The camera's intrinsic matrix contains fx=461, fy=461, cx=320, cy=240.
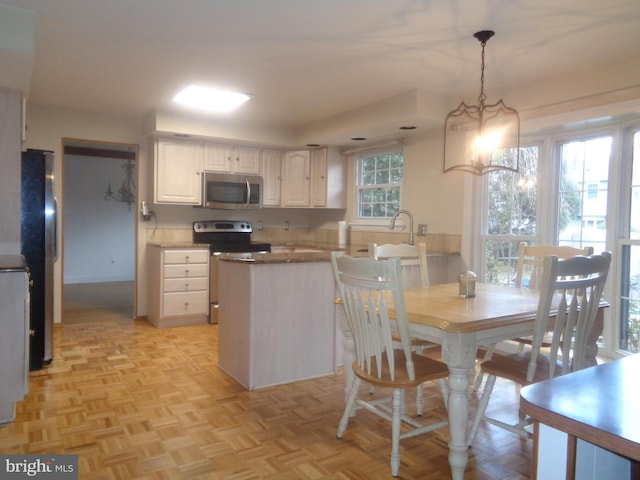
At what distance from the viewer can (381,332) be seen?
2.03m

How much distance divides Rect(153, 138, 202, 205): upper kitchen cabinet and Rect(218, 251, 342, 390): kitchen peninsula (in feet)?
6.31

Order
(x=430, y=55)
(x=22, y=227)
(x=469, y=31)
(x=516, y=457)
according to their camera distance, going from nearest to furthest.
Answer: (x=516, y=457)
(x=469, y=31)
(x=430, y=55)
(x=22, y=227)

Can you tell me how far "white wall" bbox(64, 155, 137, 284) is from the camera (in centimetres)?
773

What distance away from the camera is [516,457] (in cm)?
212

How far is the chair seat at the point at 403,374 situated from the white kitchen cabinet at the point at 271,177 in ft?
11.7

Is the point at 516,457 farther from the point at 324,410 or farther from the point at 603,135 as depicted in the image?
the point at 603,135

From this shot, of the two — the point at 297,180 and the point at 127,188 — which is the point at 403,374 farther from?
the point at 127,188

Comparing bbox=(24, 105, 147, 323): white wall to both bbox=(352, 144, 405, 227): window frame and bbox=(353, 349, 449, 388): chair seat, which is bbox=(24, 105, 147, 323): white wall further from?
bbox=(353, 349, 449, 388): chair seat

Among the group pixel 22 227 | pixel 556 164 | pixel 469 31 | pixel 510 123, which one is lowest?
pixel 22 227

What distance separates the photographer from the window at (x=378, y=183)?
491cm


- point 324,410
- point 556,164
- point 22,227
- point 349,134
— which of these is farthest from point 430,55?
point 22,227

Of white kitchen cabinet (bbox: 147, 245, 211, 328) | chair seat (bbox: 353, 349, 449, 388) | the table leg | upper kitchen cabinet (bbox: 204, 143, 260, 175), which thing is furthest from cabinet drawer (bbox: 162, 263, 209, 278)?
the table leg

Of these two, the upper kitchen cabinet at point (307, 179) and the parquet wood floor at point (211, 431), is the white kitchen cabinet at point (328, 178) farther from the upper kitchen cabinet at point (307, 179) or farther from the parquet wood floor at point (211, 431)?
the parquet wood floor at point (211, 431)

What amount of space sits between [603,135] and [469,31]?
4.69 ft
